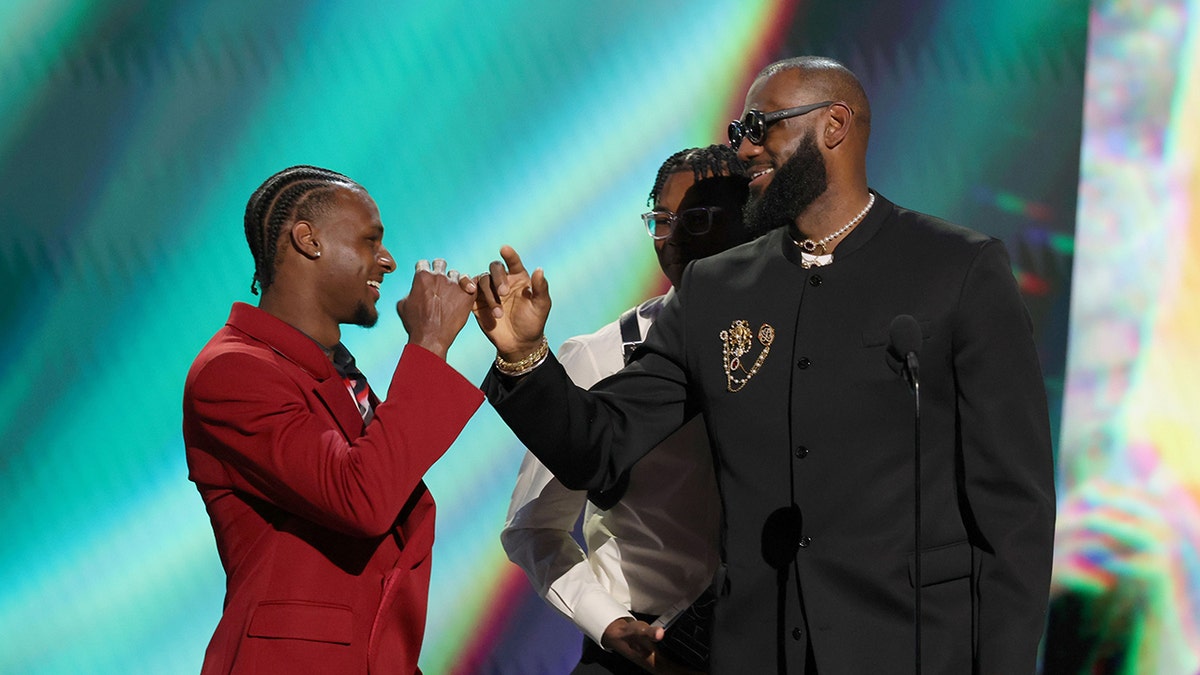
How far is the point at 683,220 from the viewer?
126 inches

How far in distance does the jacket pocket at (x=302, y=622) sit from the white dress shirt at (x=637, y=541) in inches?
28.6

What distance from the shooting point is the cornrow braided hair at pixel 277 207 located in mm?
2586

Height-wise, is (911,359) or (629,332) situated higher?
(911,359)

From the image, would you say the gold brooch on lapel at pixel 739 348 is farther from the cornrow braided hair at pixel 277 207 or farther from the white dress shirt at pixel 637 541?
the cornrow braided hair at pixel 277 207

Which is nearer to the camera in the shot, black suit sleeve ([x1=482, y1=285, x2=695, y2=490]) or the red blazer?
the red blazer

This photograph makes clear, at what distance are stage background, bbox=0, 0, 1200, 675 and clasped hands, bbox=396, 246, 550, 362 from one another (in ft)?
5.53

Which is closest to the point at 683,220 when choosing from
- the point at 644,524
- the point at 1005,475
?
the point at 644,524

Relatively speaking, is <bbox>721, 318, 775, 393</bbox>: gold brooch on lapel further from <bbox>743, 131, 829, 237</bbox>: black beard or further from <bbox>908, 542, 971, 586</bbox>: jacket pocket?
<bbox>908, 542, 971, 586</bbox>: jacket pocket

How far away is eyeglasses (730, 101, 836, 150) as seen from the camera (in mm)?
2607

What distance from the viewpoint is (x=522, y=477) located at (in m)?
3.21

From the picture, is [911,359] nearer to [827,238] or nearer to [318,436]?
[827,238]

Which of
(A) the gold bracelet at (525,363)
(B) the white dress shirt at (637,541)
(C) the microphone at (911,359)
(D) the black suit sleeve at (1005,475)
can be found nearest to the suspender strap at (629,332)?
(B) the white dress shirt at (637,541)

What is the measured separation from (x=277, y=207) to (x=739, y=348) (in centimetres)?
92

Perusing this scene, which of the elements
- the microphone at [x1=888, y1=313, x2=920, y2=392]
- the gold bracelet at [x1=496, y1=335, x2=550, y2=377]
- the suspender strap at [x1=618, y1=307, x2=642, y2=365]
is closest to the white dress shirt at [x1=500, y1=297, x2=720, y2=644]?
the suspender strap at [x1=618, y1=307, x2=642, y2=365]
